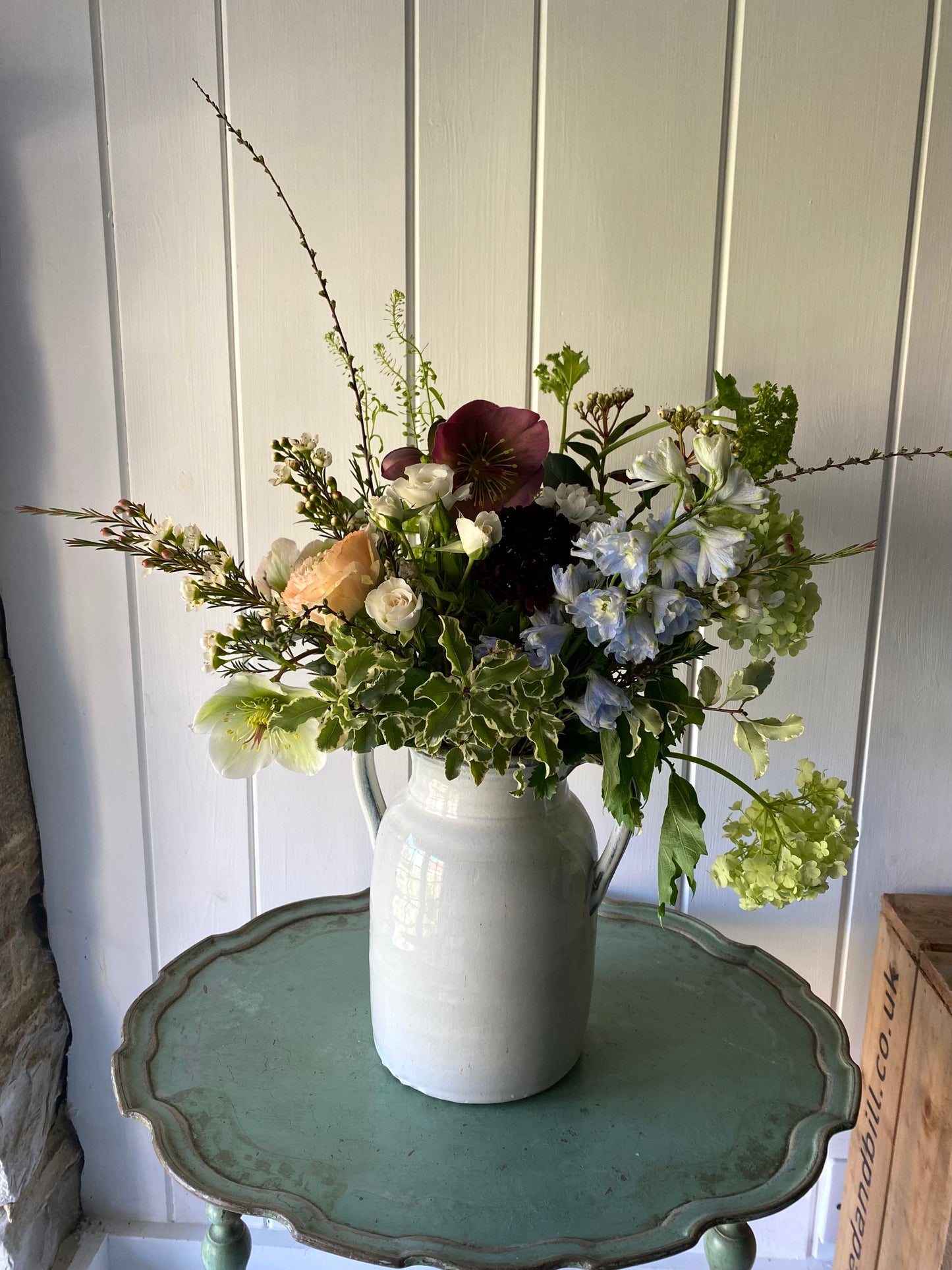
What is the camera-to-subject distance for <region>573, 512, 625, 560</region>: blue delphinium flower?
610 mm

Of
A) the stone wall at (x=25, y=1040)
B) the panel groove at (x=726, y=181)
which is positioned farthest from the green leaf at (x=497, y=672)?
the stone wall at (x=25, y=1040)

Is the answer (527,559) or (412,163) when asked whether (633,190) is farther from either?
(527,559)

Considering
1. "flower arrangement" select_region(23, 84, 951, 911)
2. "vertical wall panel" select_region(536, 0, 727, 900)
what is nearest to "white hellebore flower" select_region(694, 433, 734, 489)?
"flower arrangement" select_region(23, 84, 951, 911)

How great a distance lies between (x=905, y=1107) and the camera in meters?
1.03

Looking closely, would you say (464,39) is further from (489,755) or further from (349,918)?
(349,918)

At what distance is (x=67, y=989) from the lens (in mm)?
1233

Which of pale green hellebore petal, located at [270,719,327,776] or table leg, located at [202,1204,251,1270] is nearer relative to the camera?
pale green hellebore petal, located at [270,719,327,776]

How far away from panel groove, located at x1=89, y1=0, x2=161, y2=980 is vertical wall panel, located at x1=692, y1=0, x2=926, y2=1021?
664mm

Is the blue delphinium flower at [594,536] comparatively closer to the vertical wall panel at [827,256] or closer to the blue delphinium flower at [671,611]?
the blue delphinium flower at [671,611]

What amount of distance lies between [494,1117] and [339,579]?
48 centimetres

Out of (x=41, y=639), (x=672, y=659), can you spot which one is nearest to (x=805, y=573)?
(x=672, y=659)

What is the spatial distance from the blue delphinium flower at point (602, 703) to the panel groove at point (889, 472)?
53cm

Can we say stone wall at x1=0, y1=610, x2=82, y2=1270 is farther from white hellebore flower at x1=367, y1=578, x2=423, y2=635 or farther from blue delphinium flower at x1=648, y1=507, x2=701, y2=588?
blue delphinium flower at x1=648, y1=507, x2=701, y2=588

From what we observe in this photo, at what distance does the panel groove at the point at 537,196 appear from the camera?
949 millimetres
